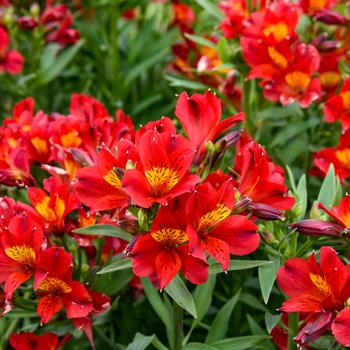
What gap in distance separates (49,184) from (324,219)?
1.90ft

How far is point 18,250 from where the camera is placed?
1413 millimetres

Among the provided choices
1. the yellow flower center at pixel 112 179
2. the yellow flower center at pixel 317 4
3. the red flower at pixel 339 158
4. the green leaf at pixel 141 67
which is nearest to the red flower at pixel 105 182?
the yellow flower center at pixel 112 179

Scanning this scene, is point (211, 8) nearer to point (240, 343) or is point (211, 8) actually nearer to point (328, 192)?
point (328, 192)

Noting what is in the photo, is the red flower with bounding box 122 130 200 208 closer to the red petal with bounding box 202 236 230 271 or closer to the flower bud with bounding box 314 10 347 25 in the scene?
the red petal with bounding box 202 236 230 271

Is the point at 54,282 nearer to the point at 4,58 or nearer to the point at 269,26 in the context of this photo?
the point at 269,26

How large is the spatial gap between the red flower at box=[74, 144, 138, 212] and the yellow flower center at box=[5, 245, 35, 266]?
152 millimetres

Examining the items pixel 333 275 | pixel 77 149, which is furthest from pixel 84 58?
pixel 333 275

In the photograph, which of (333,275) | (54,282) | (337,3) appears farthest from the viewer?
(337,3)

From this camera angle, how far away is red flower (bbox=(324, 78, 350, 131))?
184cm

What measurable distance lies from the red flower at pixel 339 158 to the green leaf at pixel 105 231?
0.61 meters

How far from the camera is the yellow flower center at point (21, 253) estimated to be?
1411 mm

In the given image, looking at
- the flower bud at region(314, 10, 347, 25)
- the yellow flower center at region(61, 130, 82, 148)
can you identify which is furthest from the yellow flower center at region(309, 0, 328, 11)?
the yellow flower center at region(61, 130, 82, 148)

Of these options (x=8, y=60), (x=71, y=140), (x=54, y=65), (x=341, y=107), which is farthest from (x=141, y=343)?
(x=54, y=65)

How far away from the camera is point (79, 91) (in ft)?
9.45
